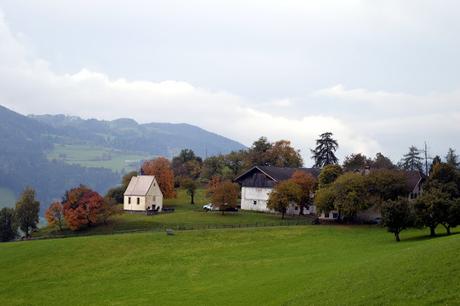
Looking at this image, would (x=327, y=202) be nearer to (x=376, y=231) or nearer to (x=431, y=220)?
(x=376, y=231)

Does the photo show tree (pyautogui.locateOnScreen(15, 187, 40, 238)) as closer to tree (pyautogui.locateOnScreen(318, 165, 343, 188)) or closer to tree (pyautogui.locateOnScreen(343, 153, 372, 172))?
tree (pyautogui.locateOnScreen(318, 165, 343, 188))

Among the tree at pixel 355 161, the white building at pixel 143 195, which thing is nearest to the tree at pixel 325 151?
the tree at pixel 355 161

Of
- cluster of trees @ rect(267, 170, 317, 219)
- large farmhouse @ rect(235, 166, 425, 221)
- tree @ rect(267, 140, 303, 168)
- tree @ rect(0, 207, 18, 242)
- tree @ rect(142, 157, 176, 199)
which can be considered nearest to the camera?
cluster of trees @ rect(267, 170, 317, 219)

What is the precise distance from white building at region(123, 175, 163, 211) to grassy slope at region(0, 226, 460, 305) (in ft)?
119

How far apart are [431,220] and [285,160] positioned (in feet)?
277

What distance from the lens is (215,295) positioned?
38188 mm

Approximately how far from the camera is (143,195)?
105 metres

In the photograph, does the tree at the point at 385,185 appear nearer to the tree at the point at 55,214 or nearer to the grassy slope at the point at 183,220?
the grassy slope at the point at 183,220

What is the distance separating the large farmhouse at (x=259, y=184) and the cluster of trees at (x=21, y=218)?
3862 centimetres

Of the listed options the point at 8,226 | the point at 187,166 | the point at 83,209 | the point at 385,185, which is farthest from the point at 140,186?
the point at 187,166

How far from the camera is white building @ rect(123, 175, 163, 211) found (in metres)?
106

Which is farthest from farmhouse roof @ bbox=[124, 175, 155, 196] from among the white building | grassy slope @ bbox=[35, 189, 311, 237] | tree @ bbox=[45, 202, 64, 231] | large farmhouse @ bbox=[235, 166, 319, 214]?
tree @ bbox=[45, 202, 64, 231]

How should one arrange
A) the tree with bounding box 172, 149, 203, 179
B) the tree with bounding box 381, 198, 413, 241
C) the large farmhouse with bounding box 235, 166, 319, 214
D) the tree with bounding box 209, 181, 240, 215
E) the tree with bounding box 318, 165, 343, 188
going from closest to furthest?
the tree with bounding box 381, 198, 413, 241 → the tree with bounding box 318, 165, 343, 188 → the tree with bounding box 209, 181, 240, 215 → the large farmhouse with bounding box 235, 166, 319, 214 → the tree with bounding box 172, 149, 203, 179

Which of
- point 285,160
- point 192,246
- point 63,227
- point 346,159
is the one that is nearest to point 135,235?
point 192,246
